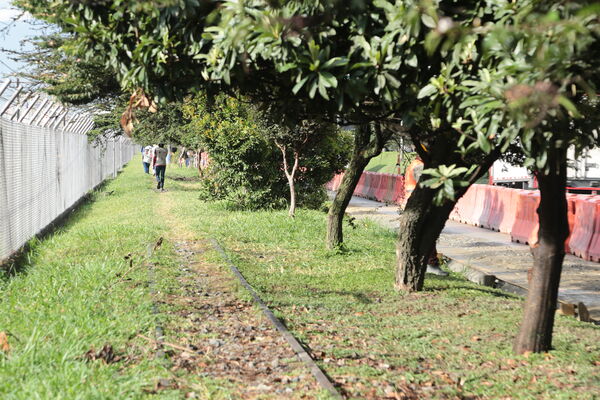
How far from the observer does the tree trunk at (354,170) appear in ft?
37.4

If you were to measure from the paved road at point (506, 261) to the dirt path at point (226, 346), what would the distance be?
4.44 m

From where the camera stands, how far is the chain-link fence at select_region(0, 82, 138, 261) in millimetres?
11062

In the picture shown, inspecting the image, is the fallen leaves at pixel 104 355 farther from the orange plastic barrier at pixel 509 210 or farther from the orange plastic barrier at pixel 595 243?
the orange plastic barrier at pixel 509 210

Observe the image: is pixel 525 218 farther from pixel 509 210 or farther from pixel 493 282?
pixel 493 282

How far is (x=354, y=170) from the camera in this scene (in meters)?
12.2

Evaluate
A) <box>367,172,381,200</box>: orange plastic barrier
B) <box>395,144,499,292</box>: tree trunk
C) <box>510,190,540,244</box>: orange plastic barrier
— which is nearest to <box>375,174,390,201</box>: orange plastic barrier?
<box>367,172,381,200</box>: orange plastic barrier

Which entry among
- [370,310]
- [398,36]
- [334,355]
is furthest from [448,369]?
[398,36]

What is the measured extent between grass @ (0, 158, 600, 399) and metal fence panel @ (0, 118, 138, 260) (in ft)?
2.06

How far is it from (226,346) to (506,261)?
8057 mm

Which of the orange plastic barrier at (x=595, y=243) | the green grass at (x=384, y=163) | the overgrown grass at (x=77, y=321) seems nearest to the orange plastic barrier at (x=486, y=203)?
the orange plastic barrier at (x=595, y=243)

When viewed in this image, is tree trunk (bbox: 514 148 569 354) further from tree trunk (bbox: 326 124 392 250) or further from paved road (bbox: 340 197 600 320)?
tree trunk (bbox: 326 124 392 250)

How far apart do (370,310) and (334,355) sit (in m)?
2.02

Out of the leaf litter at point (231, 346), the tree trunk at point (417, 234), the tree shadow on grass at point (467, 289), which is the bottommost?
the tree shadow on grass at point (467, 289)

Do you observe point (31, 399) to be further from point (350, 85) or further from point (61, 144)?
point (61, 144)
